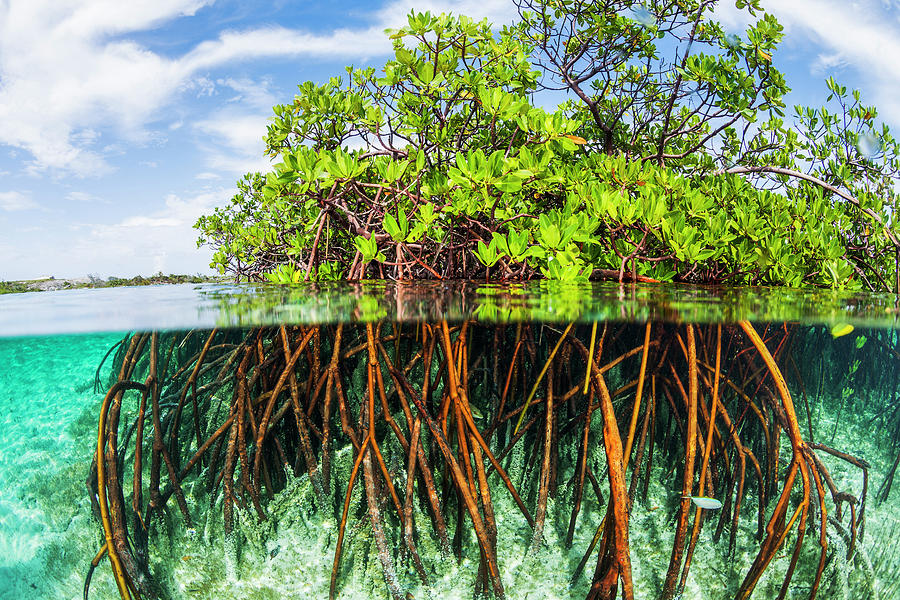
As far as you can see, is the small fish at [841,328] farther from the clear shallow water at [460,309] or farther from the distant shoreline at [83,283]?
the distant shoreline at [83,283]

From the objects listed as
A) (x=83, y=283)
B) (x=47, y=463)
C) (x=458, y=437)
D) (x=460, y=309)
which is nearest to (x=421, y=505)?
(x=458, y=437)

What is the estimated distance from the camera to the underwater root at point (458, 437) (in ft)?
8.63

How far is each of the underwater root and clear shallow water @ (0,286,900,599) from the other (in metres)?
0.03

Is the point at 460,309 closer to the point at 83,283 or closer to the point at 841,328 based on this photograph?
the point at 841,328

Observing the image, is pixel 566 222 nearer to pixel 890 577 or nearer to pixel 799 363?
pixel 799 363

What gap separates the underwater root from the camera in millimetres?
2629

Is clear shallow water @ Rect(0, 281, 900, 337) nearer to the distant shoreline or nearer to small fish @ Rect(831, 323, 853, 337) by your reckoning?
small fish @ Rect(831, 323, 853, 337)

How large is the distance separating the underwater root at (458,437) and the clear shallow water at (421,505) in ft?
0.10

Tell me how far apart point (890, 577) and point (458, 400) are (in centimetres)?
366

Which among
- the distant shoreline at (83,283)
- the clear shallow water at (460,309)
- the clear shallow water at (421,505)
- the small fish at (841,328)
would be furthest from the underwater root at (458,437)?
the distant shoreline at (83,283)

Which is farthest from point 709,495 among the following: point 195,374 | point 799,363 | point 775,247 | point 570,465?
point 195,374

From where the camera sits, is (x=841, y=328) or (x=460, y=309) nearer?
(x=460, y=309)

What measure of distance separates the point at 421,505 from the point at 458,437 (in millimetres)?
954

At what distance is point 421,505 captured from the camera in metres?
3.33
